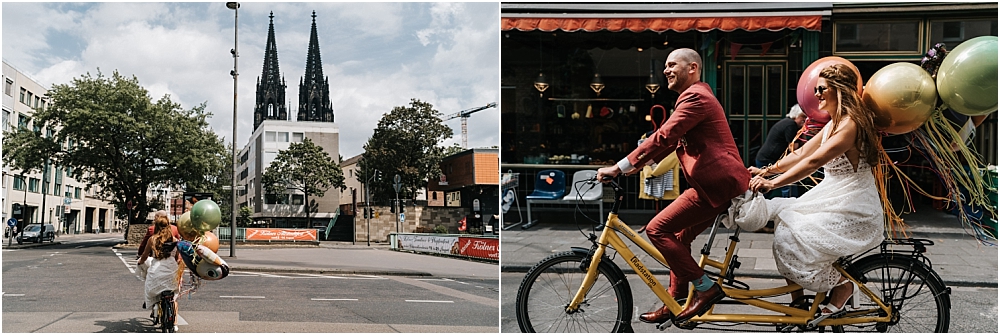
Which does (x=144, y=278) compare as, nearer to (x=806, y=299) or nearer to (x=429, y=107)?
(x=806, y=299)

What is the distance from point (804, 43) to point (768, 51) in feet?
2.06

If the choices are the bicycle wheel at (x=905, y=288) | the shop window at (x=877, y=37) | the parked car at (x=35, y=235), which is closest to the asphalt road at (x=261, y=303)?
the bicycle wheel at (x=905, y=288)

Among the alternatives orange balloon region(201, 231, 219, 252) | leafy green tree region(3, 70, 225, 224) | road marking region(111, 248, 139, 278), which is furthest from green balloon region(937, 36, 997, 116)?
leafy green tree region(3, 70, 225, 224)

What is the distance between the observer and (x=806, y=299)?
4355 mm

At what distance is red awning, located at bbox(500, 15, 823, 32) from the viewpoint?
1090 cm

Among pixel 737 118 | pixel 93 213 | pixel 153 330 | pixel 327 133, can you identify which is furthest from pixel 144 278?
pixel 93 213

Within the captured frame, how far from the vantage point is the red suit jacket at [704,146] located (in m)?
4.11

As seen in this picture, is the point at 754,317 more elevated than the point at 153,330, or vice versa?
the point at 754,317

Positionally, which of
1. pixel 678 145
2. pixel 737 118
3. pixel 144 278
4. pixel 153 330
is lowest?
pixel 153 330

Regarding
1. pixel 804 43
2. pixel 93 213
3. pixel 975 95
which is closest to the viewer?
pixel 975 95

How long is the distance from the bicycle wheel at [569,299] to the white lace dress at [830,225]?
3.14 ft

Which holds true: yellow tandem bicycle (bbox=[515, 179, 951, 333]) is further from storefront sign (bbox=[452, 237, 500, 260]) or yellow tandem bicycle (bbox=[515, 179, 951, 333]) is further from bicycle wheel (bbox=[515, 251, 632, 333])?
storefront sign (bbox=[452, 237, 500, 260])

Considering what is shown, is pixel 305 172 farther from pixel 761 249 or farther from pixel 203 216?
pixel 203 216

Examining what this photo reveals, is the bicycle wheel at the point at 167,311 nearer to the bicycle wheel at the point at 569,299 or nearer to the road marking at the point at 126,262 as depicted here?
A: the bicycle wheel at the point at 569,299
